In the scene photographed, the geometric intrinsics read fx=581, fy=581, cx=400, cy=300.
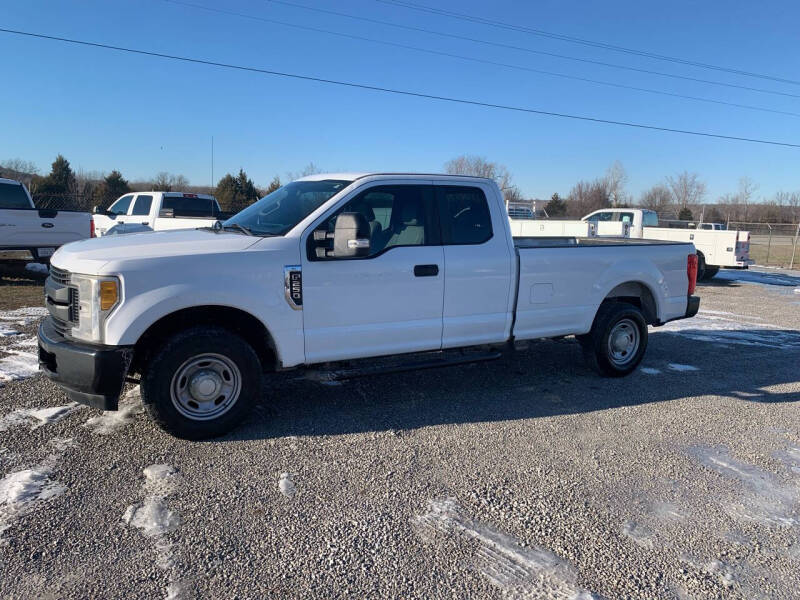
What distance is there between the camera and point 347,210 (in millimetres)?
4812

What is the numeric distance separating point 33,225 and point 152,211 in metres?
2.39

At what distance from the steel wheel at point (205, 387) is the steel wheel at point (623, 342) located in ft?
13.3

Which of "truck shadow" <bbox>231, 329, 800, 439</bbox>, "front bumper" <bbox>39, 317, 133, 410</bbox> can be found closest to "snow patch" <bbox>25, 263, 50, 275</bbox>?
"truck shadow" <bbox>231, 329, 800, 439</bbox>

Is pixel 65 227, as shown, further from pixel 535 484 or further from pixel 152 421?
pixel 535 484

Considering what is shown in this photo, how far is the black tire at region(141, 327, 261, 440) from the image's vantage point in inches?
163

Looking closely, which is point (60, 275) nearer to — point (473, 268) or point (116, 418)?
point (116, 418)

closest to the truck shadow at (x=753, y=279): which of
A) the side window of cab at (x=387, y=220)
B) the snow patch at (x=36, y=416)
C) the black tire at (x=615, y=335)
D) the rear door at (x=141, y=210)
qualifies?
the black tire at (x=615, y=335)

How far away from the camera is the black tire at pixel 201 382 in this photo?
4141 millimetres

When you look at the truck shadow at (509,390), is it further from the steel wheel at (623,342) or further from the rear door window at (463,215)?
the rear door window at (463,215)

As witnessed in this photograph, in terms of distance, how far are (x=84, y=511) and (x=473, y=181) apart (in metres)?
4.15

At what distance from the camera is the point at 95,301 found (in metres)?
3.94

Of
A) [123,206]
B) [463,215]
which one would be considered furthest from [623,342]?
[123,206]

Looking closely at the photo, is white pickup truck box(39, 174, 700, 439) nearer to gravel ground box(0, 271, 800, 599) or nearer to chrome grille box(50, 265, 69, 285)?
chrome grille box(50, 265, 69, 285)

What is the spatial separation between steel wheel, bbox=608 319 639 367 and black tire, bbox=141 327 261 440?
3959mm
